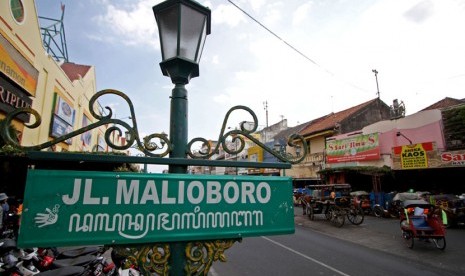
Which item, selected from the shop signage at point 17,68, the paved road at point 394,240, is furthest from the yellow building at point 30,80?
the paved road at point 394,240

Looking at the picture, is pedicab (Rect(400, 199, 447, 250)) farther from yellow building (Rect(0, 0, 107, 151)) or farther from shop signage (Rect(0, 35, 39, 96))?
shop signage (Rect(0, 35, 39, 96))

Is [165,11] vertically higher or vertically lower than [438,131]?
lower

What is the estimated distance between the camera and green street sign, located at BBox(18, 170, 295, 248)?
1.32m

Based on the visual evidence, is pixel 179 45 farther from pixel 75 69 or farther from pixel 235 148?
pixel 75 69

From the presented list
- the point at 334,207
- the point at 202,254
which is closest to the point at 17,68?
the point at 202,254

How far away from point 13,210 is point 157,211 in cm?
1048

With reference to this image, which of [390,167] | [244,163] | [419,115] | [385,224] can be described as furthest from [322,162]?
[244,163]

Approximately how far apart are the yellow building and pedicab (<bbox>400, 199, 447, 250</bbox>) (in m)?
12.1

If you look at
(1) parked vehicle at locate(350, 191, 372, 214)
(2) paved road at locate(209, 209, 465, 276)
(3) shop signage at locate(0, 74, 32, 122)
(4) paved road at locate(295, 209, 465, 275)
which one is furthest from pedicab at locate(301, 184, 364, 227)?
(3) shop signage at locate(0, 74, 32, 122)

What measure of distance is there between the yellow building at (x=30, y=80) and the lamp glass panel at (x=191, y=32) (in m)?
7.38

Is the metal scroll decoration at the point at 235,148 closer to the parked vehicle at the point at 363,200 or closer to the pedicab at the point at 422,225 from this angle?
the pedicab at the point at 422,225

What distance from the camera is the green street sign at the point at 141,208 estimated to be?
1.32 metres

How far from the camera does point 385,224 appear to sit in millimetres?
13359

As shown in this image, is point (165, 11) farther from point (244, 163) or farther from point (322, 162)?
point (322, 162)
